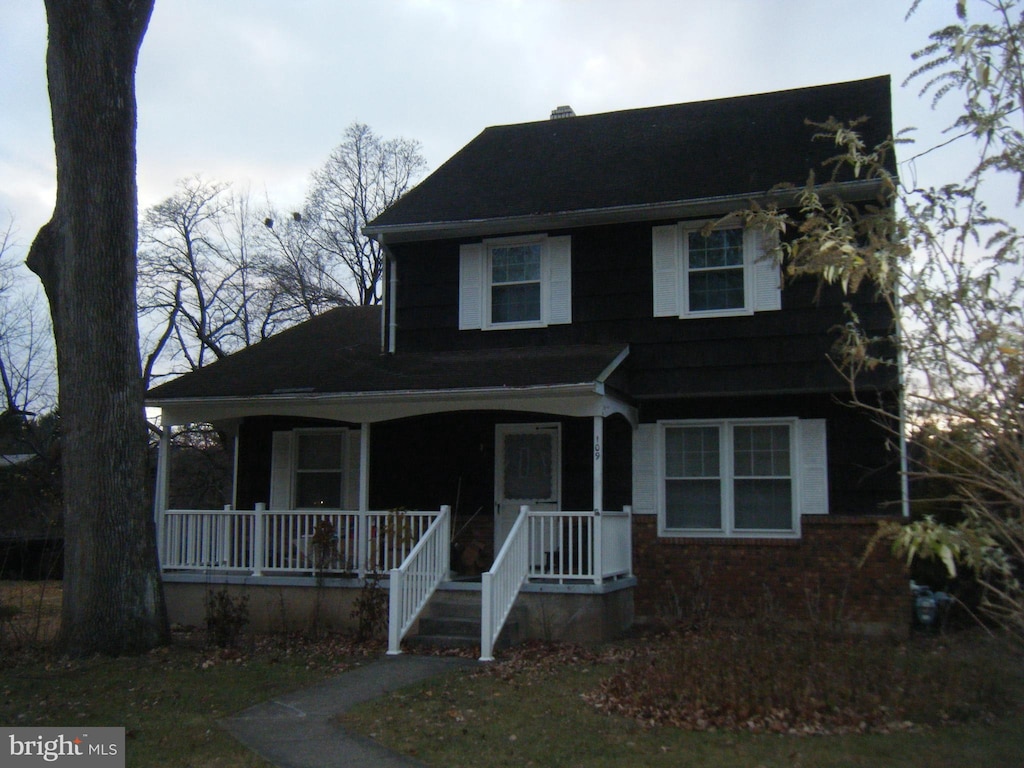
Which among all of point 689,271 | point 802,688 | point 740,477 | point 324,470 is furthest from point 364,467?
point 802,688

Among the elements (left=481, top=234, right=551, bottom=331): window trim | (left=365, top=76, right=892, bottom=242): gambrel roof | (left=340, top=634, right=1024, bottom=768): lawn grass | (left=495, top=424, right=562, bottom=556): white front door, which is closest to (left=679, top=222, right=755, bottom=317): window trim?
(left=365, top=76, right=892, bottom=242): gambrel roof

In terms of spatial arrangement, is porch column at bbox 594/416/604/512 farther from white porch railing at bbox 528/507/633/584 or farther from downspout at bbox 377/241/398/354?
downspout at bbox 377/241/398/354

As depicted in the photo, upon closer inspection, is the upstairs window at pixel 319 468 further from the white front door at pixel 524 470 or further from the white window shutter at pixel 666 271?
the white window shutter at pixel 666 271

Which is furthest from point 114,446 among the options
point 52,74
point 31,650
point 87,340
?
point 52,74

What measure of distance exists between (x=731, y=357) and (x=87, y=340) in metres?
7.85

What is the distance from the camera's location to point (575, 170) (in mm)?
15125

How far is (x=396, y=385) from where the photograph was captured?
1245 centimetres

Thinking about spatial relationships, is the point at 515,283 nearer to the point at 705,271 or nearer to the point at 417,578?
the point at 705,271

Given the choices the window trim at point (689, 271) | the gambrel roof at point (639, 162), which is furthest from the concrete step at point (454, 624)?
the gambrel roof at point (639, 162)

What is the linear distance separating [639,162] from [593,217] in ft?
5.40

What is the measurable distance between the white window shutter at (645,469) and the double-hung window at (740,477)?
9cm

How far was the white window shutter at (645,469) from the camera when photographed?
43.6ft

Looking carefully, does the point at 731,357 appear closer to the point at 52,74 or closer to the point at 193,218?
the point at 52,74

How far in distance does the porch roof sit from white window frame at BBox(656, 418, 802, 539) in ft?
2.51
